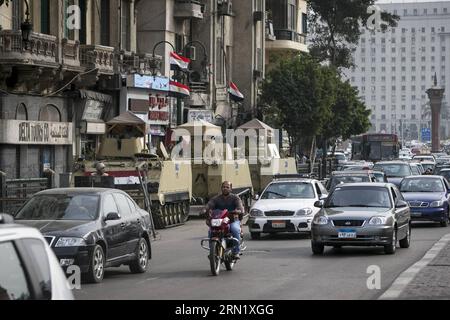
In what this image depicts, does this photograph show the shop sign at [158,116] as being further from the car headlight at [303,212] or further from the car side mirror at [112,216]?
the car side mirror at [112,216]

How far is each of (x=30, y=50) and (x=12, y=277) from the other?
93.7 ft

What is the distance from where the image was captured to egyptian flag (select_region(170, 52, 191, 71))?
2014 inches

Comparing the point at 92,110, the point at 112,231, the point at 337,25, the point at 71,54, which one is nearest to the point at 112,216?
the point at 112,231

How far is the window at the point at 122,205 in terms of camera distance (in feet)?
62.7

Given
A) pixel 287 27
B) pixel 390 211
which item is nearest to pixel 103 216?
pixel 390 211

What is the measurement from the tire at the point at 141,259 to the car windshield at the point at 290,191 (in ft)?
32.3

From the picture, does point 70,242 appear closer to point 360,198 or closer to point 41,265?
point 360,198

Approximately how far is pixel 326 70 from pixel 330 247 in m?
43.1

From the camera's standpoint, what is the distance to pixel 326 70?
6756 centimetres

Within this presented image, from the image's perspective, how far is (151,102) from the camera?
47562mm

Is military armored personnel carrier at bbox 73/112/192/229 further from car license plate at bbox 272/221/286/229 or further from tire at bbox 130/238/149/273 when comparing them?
tire at bbox 130/238/149/273

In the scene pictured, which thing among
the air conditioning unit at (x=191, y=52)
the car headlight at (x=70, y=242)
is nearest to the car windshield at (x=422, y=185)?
the car headlight at (x=70, y=242)

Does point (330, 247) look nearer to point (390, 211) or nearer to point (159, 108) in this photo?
point (390, 211)

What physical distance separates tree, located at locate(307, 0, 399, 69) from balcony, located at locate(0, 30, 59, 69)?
1853 inches
